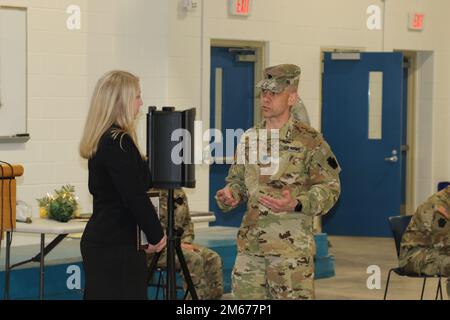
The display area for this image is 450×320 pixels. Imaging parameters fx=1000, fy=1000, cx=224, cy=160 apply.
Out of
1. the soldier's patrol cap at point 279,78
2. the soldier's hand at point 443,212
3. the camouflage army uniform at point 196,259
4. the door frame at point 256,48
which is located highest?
the door frame at point 256,48

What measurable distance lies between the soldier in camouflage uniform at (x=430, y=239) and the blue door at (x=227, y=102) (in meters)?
4.44

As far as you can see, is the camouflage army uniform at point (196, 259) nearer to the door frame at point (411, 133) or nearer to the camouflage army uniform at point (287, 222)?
the camouflage army uniform at point (287, 222)

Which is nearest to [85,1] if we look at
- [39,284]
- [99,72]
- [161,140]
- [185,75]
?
[99,72]

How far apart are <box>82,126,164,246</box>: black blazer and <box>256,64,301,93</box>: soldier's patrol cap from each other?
2.40 ft

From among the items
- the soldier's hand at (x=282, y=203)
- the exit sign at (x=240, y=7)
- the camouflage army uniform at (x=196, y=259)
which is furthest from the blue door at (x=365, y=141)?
the soldier's hand at (x=282, y=203)

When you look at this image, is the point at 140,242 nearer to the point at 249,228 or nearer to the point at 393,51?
the point at 249,228

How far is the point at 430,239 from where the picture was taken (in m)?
5.34

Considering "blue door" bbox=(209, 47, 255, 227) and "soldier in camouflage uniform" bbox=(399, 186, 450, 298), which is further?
"blue door" bbox=(209, 47, 255, 227)

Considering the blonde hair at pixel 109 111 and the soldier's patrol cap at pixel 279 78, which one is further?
the soldier's patrol cap at pixel 279 78

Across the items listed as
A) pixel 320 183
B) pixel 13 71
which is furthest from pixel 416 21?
pixel 320 183

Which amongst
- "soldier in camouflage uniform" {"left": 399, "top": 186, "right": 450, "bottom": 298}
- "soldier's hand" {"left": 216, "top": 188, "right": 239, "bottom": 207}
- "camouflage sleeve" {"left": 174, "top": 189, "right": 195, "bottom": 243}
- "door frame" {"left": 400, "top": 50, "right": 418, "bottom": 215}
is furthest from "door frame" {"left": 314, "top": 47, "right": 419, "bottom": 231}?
"soldier's hand" {"left": 216, "top": 188, "right": 239, "bottom": 207}

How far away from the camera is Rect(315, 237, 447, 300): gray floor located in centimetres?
779

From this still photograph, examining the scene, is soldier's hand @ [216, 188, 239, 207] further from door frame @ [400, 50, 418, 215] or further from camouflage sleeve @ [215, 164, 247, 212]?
door frame @ [400, 50, 418, 215]

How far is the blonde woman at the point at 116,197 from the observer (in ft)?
13.5
